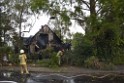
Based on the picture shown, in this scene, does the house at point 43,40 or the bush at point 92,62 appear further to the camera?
the house at point 43,40

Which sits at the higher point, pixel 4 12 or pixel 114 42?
pixel 4 12

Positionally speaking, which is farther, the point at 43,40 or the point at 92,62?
the point at 43,40

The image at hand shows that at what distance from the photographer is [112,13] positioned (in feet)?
111

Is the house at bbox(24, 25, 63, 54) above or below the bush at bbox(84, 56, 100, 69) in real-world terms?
above

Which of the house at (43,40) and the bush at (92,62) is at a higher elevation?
the house at (43,40)

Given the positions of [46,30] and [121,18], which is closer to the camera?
[121,18]

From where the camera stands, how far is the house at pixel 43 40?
46781 millimetres

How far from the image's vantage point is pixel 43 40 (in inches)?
1893

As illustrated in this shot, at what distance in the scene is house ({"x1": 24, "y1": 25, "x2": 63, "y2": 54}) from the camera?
153 ft

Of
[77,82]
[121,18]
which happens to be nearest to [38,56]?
[121,18]

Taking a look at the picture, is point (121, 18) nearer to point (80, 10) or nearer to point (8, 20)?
point (80, 10)

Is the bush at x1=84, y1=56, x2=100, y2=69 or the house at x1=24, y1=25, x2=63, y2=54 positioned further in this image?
the house at x1=24, y1=25, x2=63, y2=54

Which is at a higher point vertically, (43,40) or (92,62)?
(43,40)

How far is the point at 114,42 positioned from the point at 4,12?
12.0 metres
